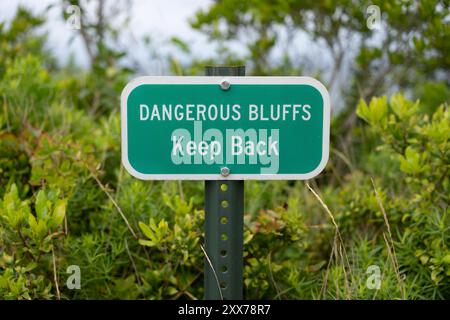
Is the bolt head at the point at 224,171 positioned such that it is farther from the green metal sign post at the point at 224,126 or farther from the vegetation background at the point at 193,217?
the vegetation background at the point at 193,217

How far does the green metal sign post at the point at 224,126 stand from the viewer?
1.78m

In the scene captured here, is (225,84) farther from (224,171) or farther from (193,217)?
(193,217)

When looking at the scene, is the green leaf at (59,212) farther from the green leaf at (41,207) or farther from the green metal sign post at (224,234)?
the green metal sign post at (224,234)

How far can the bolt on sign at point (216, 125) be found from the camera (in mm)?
1783

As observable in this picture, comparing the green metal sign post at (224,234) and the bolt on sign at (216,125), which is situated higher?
the bolt on sign at (216,125)

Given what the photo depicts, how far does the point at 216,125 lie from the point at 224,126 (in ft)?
0.07

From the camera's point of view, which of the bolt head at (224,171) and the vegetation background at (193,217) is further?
the vegetation background at (193,217)

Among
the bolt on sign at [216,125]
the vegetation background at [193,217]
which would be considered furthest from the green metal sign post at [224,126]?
the vegetation background at [193,217]

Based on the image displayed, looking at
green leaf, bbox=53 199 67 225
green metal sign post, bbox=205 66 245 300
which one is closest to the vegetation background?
green leaf, bbox=53 199 67 225

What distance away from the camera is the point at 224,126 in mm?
1780

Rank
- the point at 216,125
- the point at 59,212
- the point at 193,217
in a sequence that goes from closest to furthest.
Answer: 1. the point at 216,125
2. the point at 59,212
3. the point at 193,217

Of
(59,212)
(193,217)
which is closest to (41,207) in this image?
(59,212)

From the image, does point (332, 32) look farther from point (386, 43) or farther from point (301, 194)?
point (301, 194)
